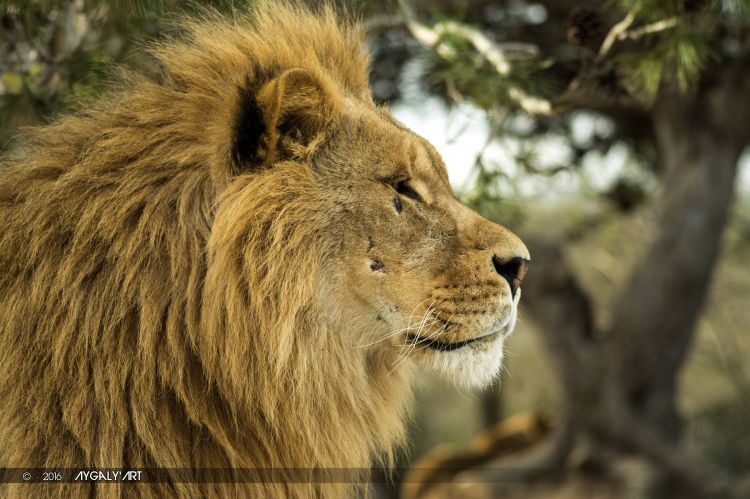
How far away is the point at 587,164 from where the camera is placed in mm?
8203

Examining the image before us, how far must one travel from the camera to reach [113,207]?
2449 millimetres

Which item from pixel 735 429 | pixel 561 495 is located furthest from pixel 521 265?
pixel 735 429

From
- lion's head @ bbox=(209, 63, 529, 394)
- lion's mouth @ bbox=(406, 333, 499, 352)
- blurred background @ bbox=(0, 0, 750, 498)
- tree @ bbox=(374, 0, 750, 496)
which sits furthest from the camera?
tree @ bbox=(374, 0, 750, 496)

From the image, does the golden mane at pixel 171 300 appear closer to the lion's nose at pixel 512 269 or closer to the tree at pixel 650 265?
the lion's nose at pixel 512 269

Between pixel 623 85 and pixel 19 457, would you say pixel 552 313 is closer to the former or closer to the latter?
pixel 623 85

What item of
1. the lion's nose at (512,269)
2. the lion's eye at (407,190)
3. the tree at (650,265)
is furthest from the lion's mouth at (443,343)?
the tree at (650,265)

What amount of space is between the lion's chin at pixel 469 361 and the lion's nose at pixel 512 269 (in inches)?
6.8

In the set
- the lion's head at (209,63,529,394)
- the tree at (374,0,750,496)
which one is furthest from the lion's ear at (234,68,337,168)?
the tree at (374,0,750,496)

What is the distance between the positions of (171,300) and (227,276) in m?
0.18

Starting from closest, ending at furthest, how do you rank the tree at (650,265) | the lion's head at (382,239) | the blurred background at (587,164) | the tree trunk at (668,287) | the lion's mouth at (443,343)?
1. the lion's head at (382,239)
2. the lion's mouth at (443,343)
3. the blurred background at (587,164)
4. the tree at (650,265)
5. the tree trunk at (668,287)

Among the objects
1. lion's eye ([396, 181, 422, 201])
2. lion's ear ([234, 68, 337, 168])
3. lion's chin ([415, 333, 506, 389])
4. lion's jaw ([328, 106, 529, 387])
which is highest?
lion's ear ([234, 68, 337, 168])

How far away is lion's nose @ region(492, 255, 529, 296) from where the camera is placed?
8.60ft

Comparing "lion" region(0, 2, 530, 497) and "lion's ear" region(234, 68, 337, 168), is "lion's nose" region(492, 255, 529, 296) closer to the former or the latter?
"lion" region(0, 2, 530, 497)

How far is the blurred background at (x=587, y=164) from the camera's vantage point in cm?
349
